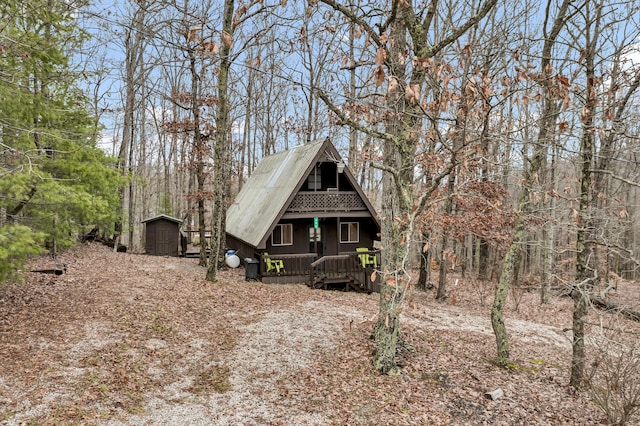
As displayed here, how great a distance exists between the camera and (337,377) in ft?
25.0

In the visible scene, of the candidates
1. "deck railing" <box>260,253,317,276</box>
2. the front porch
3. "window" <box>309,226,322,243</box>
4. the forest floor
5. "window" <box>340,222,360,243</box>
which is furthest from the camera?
"window" <box>340,222,360,243</box>

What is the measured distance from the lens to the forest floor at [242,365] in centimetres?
622

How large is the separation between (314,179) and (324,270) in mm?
4845

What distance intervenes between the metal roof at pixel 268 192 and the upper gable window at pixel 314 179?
1074mm

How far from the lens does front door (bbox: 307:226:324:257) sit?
19906 millimetres

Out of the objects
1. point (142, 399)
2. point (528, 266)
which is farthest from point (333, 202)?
point (528, 266)

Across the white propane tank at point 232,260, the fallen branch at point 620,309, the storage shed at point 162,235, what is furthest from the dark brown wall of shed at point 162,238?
the fallen branch at point 620,309

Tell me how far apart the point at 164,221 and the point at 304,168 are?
12229 mm

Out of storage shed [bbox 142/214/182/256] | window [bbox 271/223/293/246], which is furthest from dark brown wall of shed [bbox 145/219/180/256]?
window [bbox 271/223/293/246]

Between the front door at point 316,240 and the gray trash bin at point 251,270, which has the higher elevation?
the front door at point 316,240

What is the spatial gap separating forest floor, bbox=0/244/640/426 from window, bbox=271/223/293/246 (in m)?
6.54

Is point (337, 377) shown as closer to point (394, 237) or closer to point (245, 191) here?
point (394, 237)

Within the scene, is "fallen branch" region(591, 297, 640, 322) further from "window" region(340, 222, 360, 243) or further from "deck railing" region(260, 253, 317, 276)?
"deck railing" region(260, 253, 317, 276)

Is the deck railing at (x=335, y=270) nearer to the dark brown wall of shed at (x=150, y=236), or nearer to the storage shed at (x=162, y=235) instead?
the storage shed at (x=162, y=235)
